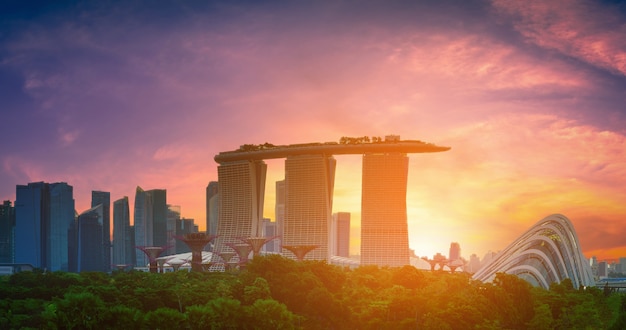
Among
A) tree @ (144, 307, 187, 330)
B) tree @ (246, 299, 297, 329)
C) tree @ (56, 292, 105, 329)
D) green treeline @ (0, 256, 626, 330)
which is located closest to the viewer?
tree @ (56, 292, 105, 329)

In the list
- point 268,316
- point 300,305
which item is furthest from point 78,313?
point 300,305

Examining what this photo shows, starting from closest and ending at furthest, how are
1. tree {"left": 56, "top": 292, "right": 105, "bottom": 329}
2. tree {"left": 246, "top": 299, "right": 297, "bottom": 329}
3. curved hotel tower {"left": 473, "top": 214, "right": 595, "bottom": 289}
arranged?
tree {"left": 56, "top": 292, "right": 105, "bottom": 329} → tree {"left": 246, "top": 299, "right": 297, "bottom": 329} → curved hotel tower {"left": 473, "top": 214, "right": 595, "bottom": 289}

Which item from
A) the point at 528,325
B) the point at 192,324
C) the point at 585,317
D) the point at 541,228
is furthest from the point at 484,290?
the point at 541,228

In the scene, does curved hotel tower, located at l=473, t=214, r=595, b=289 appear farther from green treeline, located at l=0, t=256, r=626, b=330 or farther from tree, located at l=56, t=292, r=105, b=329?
tree, located at l=56, t=292, r=105, b=329

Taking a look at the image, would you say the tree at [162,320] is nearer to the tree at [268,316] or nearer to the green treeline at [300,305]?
the green treeline at [300,305]

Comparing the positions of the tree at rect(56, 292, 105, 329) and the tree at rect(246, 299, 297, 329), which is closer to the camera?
the tree at rect(56, 292, 105, 329)

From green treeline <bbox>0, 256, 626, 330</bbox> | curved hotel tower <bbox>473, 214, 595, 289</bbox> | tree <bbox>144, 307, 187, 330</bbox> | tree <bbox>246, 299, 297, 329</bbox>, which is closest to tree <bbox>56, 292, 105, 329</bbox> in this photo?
green treeline <bbox>0, 256, 626, 330</bbox>

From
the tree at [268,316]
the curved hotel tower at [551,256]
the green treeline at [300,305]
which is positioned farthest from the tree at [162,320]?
the curved hotel tower at [551,256]
